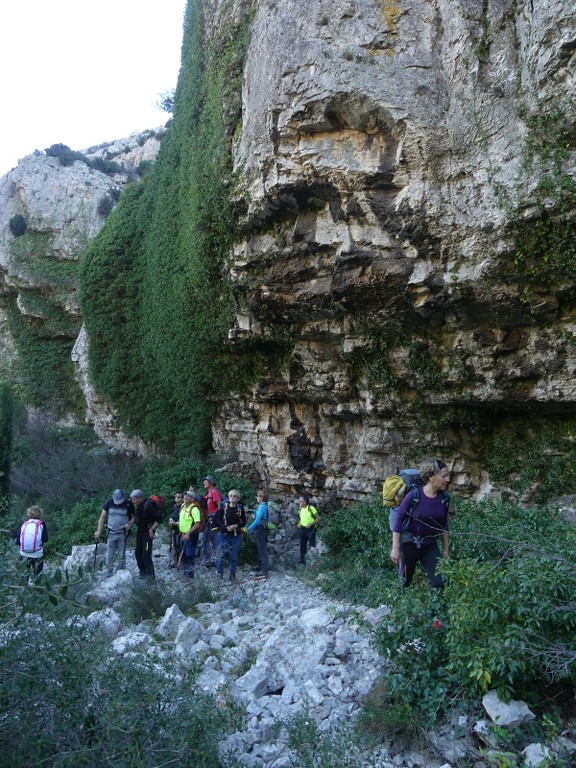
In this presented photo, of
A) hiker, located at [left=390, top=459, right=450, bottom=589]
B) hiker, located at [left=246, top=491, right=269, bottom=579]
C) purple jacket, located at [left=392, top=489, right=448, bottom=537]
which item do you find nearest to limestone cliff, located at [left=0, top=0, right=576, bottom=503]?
hiker, located at [left=246, top=491, right=269, bottom=579]

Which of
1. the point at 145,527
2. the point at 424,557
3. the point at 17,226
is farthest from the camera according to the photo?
the point at 17,226

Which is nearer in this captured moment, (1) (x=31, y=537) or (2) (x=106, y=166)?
(1) (x=31, y=537)

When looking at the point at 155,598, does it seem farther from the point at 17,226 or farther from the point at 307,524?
the point at 17,226

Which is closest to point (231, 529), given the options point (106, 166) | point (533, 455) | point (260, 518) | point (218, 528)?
point (218, 528)

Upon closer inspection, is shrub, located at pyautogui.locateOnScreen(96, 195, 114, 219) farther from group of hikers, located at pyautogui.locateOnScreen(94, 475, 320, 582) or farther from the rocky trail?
the rocky trail

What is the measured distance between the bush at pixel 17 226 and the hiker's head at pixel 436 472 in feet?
83.0

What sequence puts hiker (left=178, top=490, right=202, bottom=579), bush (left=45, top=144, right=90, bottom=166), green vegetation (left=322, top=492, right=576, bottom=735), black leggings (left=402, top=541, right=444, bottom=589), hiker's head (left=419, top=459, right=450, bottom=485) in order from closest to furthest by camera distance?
1. green vegetation (left=322, top=492, right=576, bottom=735)
2. hiker's head (left=419, top=459, right=450, bottom=485)
3. black leggings (left=402, top=541, right=444, bottom=589)
4. hiker (left=178, top=490, right=202, bottom=579)
5. bush (left=45, top=144, right=90, bottom=166)

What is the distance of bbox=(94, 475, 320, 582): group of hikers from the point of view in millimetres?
8508

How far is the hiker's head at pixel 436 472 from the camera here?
4.65m

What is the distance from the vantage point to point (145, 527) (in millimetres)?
8453

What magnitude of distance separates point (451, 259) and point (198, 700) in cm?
658

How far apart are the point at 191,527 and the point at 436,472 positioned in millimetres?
5360

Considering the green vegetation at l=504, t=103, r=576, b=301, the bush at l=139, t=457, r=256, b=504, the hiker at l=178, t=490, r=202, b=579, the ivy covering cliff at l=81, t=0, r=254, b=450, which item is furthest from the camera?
the bush at l=139, t=457, r=256, b=504

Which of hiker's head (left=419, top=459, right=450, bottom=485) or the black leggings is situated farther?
the black leggings
